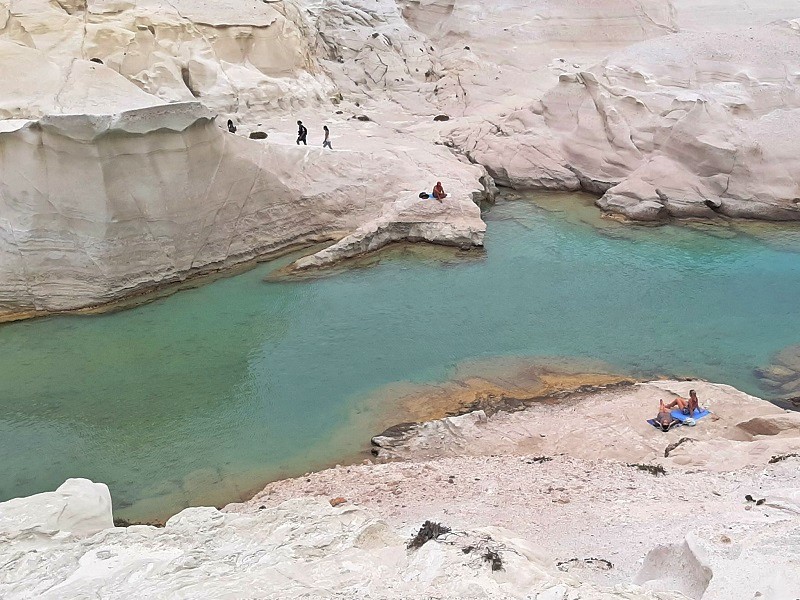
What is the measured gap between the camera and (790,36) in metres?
24.1

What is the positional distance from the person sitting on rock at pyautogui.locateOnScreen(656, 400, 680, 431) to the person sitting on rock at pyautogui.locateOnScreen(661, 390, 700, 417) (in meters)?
0.16

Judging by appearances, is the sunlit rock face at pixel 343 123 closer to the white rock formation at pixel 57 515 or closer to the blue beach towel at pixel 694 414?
the blue beach towel at pixel 694 414

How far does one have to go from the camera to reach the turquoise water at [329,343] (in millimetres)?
11258

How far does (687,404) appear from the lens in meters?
11.3

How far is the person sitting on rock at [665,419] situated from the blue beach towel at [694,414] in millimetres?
70

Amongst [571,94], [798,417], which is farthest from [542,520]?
[571,94]

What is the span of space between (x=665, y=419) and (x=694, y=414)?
0.56 m

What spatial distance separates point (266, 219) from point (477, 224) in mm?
4997

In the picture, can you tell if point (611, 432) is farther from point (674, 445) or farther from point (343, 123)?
point (343, 123)

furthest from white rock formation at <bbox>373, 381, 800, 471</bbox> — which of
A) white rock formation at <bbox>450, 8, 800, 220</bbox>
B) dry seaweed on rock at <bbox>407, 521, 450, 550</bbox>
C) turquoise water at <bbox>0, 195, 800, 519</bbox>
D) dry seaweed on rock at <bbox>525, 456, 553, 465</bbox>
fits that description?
white rock formation at <bbox>450, 8, 800, 220</bbox>

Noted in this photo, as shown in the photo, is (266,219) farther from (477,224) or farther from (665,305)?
(665,305)

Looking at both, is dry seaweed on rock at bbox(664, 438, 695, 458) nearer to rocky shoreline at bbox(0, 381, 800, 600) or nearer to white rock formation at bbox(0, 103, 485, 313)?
rocky shoreline at bbox(0, 381, 800, 600)

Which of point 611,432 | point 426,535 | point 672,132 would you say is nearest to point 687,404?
point 611,432

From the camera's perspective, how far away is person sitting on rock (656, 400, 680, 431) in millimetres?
11008
